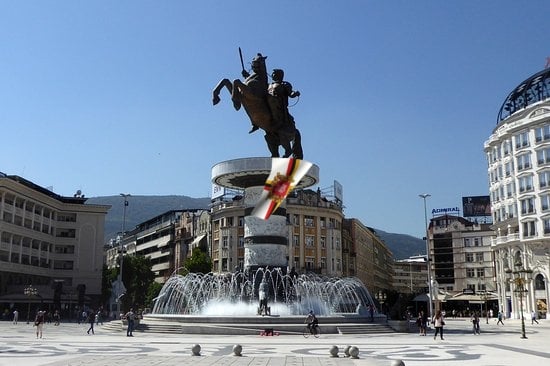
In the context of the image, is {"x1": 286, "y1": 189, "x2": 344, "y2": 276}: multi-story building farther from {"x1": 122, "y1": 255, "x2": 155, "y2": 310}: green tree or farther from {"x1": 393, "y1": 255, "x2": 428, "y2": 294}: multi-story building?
{"x1": 393, "y1": 255, "x2": 428, "y2": 294}: multi-story building

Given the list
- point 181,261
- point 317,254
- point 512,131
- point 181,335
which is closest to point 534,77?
point 512,131

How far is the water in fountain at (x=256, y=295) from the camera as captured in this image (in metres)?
32.9

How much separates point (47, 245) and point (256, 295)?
5494 cm

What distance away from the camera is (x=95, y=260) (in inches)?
3209

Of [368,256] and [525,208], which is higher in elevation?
[525,208]

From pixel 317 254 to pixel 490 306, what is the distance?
3173 cm

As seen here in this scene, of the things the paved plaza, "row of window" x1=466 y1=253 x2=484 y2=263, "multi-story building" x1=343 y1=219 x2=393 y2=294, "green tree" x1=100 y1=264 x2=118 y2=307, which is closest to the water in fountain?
the paved plaza

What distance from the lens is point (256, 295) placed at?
32844 mm

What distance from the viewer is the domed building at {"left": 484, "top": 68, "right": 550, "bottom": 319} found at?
65.5 m

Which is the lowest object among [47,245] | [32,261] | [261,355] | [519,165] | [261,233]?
[261,355]

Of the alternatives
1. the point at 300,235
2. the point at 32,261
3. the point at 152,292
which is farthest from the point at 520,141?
the point at 32,261

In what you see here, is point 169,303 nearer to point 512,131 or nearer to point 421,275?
point 512,131

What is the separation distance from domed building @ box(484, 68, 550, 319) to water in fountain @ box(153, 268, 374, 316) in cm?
3252

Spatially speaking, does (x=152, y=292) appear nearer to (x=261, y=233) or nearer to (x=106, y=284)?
(x=106, y=284)
